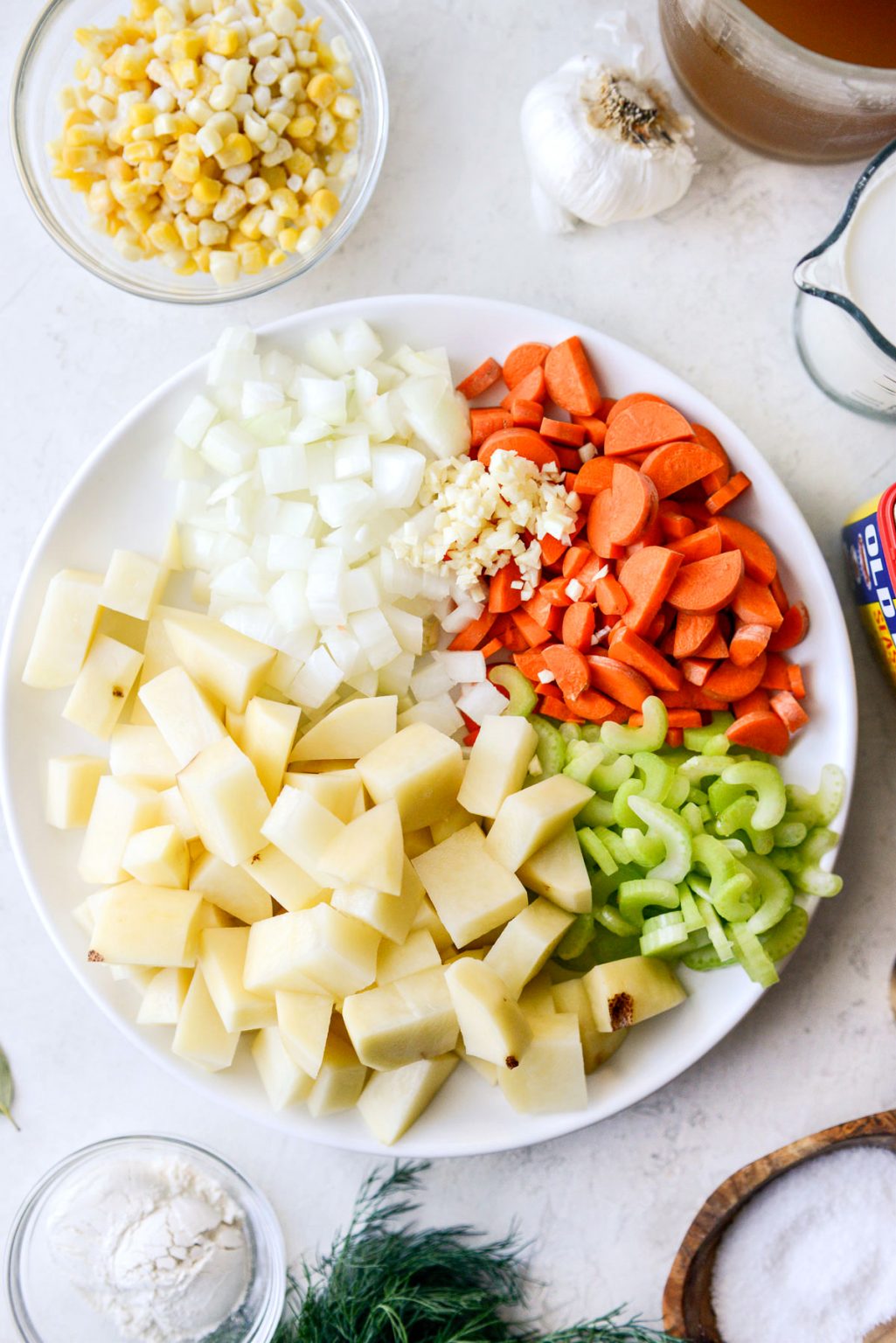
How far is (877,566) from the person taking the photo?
167 cm

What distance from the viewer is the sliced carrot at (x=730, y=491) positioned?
1745 millimetres

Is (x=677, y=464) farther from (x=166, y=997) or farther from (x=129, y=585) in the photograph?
(x=166, y=997)

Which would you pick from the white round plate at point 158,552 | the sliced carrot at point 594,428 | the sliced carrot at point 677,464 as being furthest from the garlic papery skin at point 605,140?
the sliced carrot at point 677,464

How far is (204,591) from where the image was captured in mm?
1846

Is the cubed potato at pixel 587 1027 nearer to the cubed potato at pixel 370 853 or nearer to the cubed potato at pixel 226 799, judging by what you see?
the cubed potato at pixel 370 853

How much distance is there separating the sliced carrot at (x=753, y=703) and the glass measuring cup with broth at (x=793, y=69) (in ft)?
3.05

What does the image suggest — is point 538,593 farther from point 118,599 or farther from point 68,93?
point 68,93

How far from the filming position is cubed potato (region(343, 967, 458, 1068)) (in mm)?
1653

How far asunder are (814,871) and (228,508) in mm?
1143

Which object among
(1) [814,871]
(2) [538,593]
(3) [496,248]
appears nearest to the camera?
(1) [814,871]

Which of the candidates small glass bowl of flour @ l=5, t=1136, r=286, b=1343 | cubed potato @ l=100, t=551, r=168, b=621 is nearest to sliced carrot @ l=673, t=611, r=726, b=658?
cubed potato @ l=100, t=551, r=168, b=621

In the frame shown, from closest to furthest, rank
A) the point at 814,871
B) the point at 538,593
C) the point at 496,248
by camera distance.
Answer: the point at 814,871 → the point at 538,593 → the point at 496,248

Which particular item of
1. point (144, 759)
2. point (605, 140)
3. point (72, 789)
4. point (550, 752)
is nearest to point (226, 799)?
point (144, 759)

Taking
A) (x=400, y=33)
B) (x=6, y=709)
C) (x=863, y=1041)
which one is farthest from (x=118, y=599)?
(x=863, y=1041)
